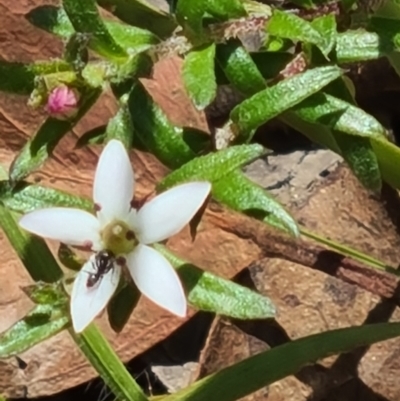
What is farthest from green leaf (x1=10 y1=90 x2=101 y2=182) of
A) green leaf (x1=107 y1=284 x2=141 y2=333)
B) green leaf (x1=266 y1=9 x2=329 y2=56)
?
green leaf (x1=266 y1=9 x2=329 y2=56)

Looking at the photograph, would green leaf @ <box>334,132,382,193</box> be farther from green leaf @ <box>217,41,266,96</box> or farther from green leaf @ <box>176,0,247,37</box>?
green leaf @ <box>176,0,247,37</box>

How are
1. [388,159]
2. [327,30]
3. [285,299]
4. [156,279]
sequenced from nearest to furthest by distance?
1. [156,279]
2. [327,30]
3. [388,159]
4. [285,299]

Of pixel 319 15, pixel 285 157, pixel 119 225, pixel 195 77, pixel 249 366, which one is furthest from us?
pixel 285 157

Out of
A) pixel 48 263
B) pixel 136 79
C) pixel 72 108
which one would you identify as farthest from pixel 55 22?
pixel 48 263

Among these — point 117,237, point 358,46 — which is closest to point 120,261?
point 117,237

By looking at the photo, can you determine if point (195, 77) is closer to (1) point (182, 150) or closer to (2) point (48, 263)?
(1) point (182, 150)

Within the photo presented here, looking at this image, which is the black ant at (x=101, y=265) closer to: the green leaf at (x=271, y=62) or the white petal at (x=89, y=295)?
the white petal at (x=89, y=295)

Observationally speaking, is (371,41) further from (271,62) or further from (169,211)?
(169,211)
